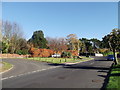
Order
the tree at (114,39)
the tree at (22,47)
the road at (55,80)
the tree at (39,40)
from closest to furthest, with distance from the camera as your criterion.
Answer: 1. the road at (55,80)
2. the tree at (114,39)
3. the tree at (22,47)
4. the tree at (39,40)

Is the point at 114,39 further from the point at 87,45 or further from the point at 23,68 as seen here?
the point at 87,45

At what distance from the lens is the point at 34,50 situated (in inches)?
2420

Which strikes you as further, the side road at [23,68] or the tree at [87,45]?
the tree at [87,45]

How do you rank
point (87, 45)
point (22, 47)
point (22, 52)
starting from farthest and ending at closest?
point (87, 45)
point (22, 47)
point (22, 52)

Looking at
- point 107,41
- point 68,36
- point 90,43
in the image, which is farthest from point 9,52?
point 90,43

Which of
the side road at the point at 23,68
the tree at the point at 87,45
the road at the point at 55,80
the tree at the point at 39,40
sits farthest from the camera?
the tree at the point at 87,45

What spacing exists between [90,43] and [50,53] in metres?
49.7

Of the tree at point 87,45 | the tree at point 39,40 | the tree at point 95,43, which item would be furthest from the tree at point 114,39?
the tree at point 95,43

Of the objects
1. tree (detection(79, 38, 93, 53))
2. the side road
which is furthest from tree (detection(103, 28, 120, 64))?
tree (detection(79, 38, 93, 53))

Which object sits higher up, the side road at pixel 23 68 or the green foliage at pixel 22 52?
the green foliage at pixel 22 52

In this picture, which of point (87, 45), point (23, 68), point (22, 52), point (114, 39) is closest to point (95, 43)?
point (87, 45)

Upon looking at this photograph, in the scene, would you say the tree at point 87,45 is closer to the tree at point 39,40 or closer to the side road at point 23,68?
the tree at point 39,40

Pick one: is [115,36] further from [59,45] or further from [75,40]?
[75,40]

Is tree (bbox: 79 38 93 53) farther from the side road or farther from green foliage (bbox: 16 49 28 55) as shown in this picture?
the side road
